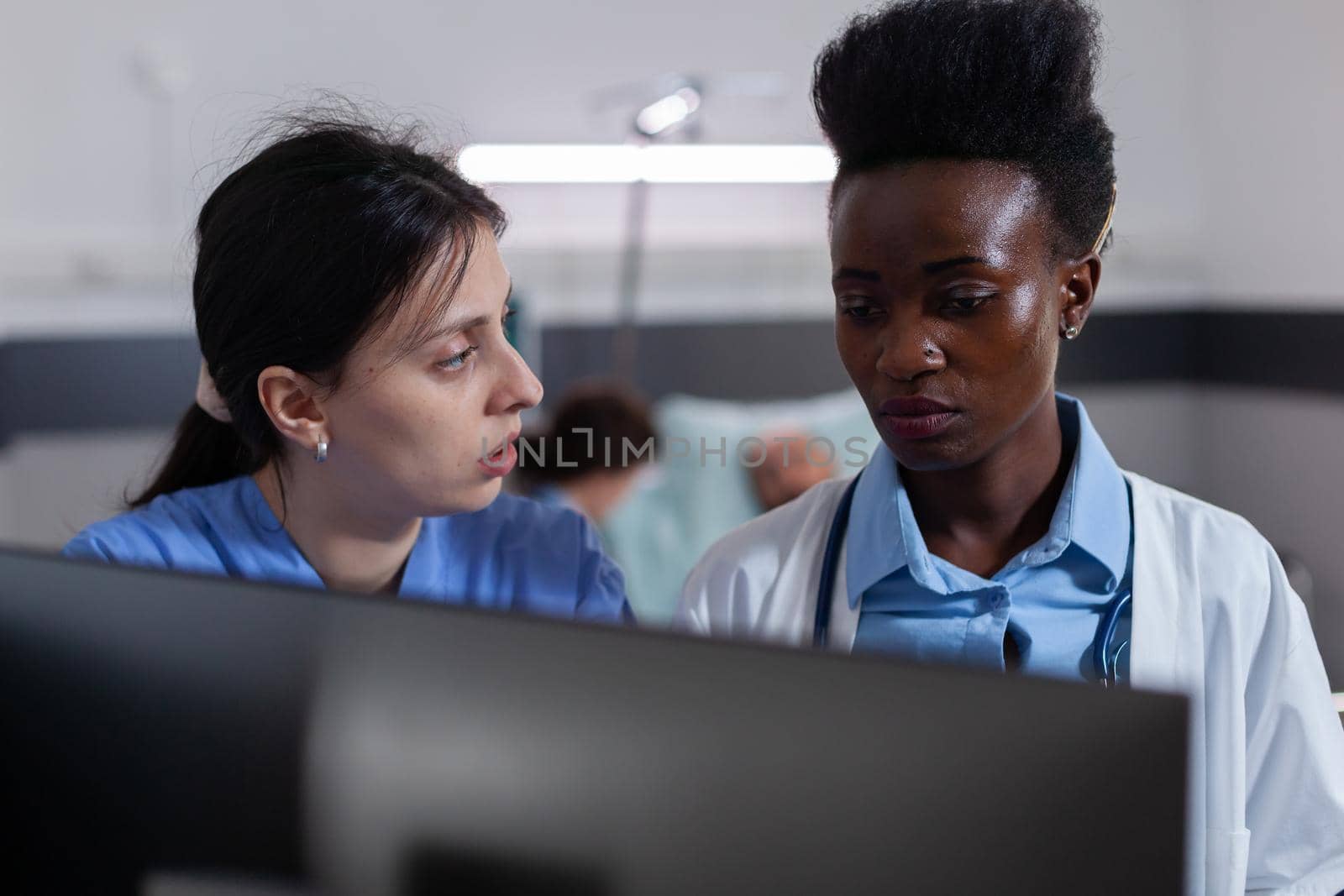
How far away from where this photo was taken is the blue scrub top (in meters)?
1.07

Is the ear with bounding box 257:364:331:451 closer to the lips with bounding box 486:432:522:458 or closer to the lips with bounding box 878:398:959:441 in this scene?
the lips with bounding box 486:432:522:458

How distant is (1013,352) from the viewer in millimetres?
831

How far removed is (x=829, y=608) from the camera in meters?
0.95

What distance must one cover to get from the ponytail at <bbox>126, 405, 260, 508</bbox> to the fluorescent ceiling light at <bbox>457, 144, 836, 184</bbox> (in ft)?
4.14

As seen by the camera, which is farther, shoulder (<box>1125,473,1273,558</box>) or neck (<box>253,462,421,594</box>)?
neck (<box>253,462,421,594</box>)

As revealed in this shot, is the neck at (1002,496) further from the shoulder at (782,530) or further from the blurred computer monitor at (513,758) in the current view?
the blurred computer monitor at (513,758)

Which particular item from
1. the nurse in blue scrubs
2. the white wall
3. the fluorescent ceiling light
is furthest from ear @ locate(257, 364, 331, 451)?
the white wall

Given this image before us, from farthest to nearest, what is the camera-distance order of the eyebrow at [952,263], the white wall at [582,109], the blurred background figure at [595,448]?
the white wall at [582,109] < the blurred background figure at [595,448] < the eyebrow at [952,263]

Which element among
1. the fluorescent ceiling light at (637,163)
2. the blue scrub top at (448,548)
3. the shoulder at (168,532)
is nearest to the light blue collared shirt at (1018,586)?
the blue scrub top at (448,548)

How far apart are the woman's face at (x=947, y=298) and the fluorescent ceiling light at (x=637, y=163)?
5.36 feet

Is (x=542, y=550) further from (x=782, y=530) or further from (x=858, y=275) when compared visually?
(x=858, y=275)

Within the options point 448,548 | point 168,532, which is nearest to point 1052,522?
point 448,548

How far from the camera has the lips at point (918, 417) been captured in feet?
2.74

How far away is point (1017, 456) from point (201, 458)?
72cm
